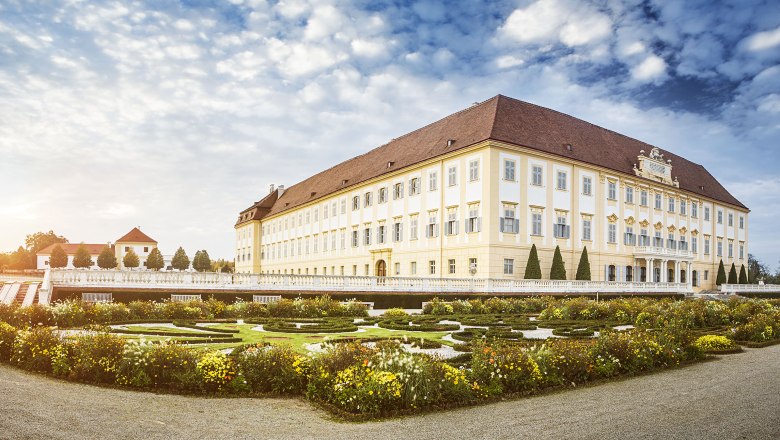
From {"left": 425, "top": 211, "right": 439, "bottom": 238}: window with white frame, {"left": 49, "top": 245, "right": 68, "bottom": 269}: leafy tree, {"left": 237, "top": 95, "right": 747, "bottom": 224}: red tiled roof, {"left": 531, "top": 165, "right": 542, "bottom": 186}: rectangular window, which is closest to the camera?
{"left": 531, "top": 165, "right": 542, "bottom": 186}: rectangular window

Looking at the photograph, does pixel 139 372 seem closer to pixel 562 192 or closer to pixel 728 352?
Answer: pixel 728 352

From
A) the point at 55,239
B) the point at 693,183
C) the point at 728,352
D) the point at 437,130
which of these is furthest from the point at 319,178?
the point at 55,239

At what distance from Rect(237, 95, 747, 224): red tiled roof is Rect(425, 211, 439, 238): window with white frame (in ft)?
15.0

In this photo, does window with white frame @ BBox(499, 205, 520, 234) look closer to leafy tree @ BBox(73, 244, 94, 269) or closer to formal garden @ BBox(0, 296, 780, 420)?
formal garden @ BBox(0, 296, 780, 420)

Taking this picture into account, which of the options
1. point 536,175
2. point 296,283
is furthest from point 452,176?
point 296,283

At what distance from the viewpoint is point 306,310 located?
2247 cm

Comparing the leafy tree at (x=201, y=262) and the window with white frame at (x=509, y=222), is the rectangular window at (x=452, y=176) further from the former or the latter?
the leafy tree at (x=201, y=262)

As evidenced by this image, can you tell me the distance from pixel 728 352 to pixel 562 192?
29.9m

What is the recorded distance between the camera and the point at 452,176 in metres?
42.8

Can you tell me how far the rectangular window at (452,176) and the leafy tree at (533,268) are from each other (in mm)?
7523

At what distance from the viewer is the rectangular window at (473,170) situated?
4053 cm

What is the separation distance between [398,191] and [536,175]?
12053 mm

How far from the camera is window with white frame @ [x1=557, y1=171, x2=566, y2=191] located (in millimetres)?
43406

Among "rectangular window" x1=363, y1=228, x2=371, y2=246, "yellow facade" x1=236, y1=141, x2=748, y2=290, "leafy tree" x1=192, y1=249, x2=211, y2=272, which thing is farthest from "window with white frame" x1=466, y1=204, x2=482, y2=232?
"leafy tree" x1=192, y1=249, x2=211, y2=272
